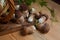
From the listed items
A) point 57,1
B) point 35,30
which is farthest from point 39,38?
point 57,1

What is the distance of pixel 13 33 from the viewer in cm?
89

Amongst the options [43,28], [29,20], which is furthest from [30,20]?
[43,28]

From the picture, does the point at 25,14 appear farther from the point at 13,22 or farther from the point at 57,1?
the point at 57,1

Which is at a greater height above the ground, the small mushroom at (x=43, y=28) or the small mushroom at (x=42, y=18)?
the small mushroom at (x=42, y=18)

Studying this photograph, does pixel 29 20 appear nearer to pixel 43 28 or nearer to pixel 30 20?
pixel 30 20

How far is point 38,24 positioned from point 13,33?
0.16 metres

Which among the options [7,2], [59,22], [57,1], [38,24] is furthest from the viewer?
[57,1]

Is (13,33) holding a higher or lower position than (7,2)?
lower

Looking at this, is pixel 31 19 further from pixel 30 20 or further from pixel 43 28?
pixel 43 28

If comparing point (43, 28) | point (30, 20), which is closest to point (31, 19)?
point (30, 20)

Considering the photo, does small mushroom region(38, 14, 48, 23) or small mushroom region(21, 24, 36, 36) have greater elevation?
small mushroom region(38, 14, 48, 23)

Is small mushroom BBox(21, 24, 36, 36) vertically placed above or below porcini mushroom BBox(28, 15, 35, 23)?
below

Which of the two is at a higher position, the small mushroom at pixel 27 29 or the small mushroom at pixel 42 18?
the small mushroom at pixel 42 18

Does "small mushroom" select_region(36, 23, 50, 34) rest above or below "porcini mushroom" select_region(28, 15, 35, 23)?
below
